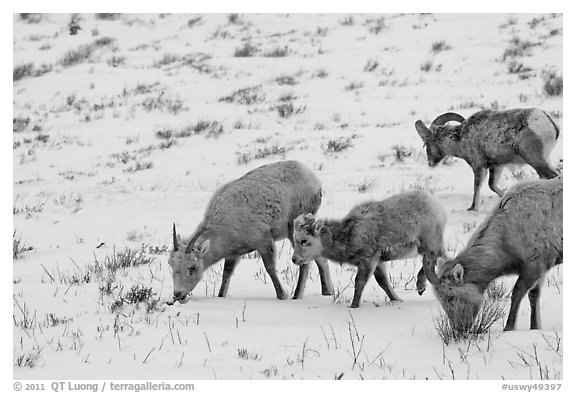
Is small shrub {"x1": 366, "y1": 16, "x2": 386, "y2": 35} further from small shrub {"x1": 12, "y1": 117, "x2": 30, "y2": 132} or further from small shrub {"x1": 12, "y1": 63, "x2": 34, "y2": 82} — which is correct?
small shrub {"x1": 12, "y1": 117, "x2": 30, "y2": 132}

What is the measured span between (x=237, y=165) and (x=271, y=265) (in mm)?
7555

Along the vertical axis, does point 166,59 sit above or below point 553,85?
above

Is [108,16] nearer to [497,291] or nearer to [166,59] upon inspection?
[166,59]

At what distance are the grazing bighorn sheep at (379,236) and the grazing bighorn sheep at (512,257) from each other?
3.89 feet

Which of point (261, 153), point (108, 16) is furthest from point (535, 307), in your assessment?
point (108, 16)

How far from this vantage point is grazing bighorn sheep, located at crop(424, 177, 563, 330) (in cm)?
693

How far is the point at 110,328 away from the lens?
728 cm

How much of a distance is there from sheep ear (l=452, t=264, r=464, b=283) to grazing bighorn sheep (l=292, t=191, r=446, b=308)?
149 cm

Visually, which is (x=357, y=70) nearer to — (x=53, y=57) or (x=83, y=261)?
(x=53, y=57)

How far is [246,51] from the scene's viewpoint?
26453 mm

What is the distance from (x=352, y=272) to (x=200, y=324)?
9.87 ft

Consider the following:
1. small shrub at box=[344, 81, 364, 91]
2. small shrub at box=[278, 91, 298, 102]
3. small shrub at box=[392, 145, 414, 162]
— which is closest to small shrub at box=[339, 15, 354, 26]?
small shrub at box=[344, 81, 364, 91]

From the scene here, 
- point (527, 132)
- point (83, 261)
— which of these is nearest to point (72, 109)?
point (83, 261)

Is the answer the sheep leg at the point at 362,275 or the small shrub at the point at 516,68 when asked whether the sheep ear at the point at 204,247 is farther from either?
the small shrub at the point at 516,68
